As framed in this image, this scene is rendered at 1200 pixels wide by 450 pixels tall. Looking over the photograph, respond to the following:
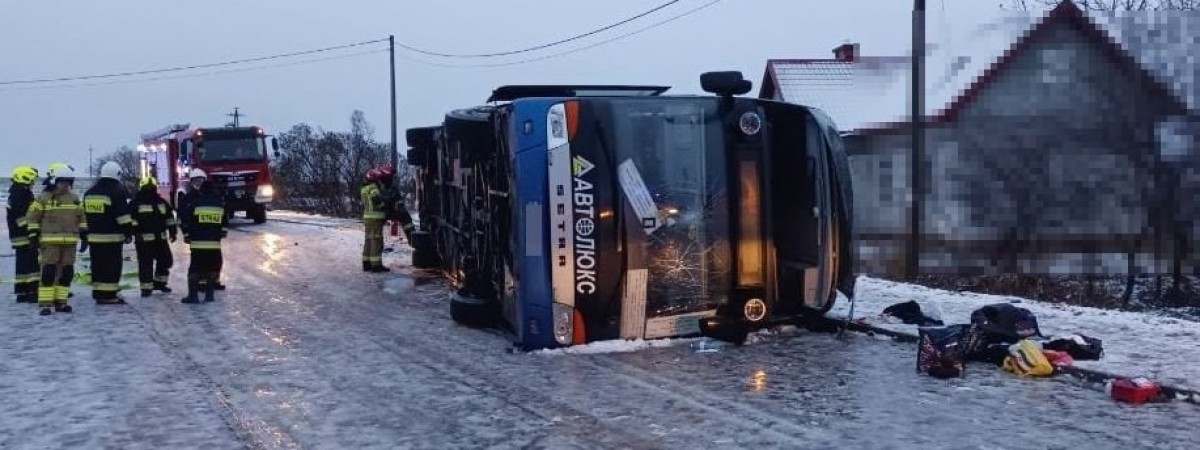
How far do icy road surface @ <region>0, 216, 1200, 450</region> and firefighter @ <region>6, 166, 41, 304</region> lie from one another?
2.02 meters

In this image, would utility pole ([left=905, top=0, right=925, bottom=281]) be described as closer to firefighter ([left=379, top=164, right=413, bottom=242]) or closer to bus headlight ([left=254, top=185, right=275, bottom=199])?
firefighter ([left=379, top=164, right=413, bottom=242])

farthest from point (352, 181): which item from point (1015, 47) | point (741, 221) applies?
point (741, 221)

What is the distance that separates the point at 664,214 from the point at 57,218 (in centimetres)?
671

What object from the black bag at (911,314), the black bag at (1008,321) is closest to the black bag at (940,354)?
the black bag at (1008,321)

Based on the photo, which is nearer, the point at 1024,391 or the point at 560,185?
the point at 1024,391

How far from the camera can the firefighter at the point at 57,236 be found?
10680mm

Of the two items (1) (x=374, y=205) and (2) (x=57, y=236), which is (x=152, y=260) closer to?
(2) (x=57, y=236)

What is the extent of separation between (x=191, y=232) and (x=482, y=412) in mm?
6741

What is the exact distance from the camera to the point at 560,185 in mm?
7676

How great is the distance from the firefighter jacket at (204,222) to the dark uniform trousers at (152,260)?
57 cm

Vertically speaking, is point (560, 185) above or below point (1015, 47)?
below

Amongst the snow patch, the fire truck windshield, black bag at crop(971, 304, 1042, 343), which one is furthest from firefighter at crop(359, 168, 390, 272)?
the fire truck windshield

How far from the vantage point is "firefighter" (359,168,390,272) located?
47.9 feet

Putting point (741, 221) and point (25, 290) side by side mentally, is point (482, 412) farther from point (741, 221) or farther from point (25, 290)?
point (25, 290)
